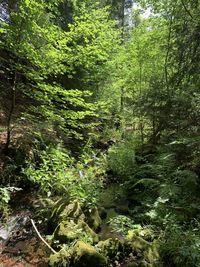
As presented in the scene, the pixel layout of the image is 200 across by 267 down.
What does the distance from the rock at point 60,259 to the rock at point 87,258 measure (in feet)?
0.36

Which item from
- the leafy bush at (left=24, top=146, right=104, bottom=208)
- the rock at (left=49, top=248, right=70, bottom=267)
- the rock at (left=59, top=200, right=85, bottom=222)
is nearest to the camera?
the rock at (left=49, top=248, right=70, bottom=267)

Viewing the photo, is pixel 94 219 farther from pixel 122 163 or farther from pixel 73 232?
pixel 122 163

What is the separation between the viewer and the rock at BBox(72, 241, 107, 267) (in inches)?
156

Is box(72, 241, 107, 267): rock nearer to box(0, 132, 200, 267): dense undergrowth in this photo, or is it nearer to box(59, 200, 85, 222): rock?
box(0, 132, 200, 267): dense undergrowth

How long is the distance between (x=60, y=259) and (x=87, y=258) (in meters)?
0.43

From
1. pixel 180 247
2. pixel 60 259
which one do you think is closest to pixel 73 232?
pixel 60 259

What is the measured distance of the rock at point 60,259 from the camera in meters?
4.04

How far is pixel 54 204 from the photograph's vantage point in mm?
5875

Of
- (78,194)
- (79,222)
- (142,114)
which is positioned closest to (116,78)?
(142,114)

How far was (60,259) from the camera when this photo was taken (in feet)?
13.5

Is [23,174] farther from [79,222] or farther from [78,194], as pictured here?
[79,222]

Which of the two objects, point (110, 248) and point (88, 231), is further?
point (88, 231)

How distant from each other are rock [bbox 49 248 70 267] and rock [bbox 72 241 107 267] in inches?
4.3

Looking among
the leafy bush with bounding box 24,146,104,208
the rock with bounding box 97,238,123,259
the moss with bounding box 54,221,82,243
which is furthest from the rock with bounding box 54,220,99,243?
the leafy bush with bounding box 24,146,104,208
